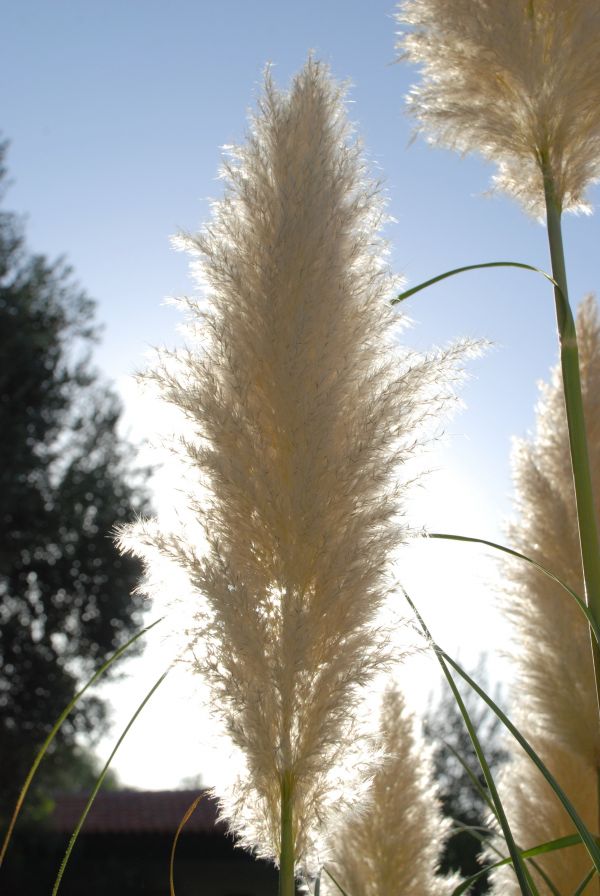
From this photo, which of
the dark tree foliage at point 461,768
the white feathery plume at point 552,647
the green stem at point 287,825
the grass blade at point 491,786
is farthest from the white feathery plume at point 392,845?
the dark tree foliage at point 461,768

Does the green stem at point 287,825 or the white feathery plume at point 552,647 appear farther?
the white feathery plume at point 552,647

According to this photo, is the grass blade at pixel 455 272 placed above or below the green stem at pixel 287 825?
above

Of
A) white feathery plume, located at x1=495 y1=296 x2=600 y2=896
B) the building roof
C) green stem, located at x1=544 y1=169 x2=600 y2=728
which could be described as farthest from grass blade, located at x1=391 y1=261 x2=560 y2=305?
the building roof

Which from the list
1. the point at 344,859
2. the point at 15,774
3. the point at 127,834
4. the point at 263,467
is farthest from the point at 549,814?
the point at 127,834

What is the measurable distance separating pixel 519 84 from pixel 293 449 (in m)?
0.93

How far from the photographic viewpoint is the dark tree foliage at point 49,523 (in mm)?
11391

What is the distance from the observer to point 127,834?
1161 centimetres

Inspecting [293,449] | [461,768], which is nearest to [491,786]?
[293,449]

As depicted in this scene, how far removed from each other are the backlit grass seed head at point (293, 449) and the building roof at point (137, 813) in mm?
10112

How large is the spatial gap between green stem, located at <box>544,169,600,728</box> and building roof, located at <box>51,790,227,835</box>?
1010cm

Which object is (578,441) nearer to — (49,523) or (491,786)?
(491,786)

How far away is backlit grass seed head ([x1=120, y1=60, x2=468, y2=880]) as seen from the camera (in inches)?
51.3

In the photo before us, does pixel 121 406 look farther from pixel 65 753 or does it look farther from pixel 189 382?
pixel 189 382

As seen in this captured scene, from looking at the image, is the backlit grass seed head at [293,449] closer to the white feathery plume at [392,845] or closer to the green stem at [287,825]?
the green stem at [287,825]
